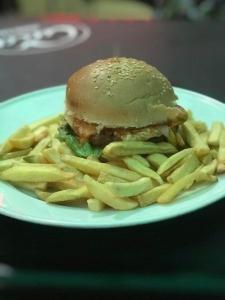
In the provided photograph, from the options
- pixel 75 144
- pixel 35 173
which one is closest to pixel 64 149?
pixel 75 144

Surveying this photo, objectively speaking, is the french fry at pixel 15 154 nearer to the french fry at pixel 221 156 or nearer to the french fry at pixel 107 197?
the french fry at pixel 107 197

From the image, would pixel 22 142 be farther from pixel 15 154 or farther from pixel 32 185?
pixel 32 185

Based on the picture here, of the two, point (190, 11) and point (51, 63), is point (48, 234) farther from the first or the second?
point (190, 11)

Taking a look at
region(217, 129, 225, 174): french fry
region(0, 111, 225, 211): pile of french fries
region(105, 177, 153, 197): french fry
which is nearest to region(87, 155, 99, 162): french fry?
region(0, 111, 225, 211): pile of french fries

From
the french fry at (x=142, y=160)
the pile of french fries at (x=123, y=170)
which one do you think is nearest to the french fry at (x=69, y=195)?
the pile of french fries at (x=123, y=170)

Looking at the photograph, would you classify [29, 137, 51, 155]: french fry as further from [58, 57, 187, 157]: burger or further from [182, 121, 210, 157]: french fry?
[182, 121, 210, 157]: french fry

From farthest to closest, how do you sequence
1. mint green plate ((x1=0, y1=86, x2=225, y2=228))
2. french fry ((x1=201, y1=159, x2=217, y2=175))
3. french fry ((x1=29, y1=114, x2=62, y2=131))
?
french fry ((x1=29, y1=114, x2=62, y2=131)) < french fry ((x1=201, y1=159, x2=217, y2=175)) < mint green plate ((x1=0, y1=86, x2=225, y2=228))
